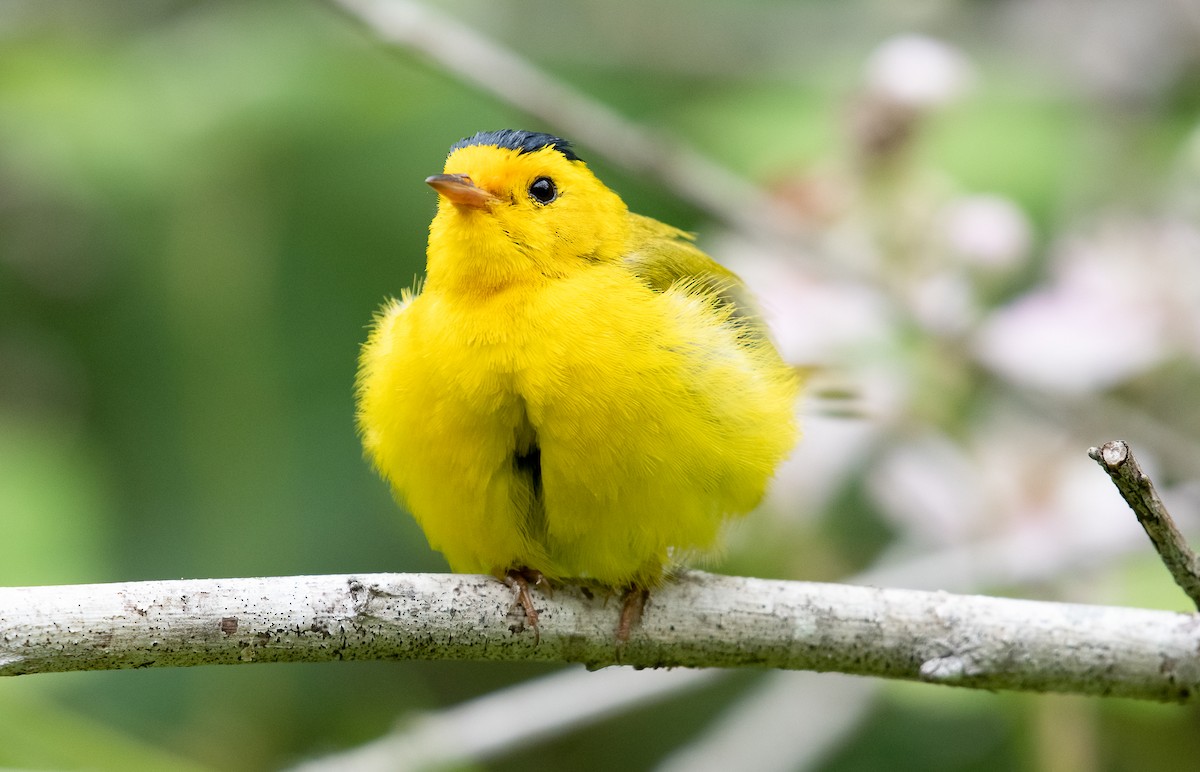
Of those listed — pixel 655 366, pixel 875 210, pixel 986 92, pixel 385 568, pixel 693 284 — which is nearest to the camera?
pixel 655 366

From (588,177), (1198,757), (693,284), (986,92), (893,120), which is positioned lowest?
(1198,757)

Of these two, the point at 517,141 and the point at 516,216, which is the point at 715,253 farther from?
the point at 516,216

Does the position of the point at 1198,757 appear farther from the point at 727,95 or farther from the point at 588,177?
the point at 727,95

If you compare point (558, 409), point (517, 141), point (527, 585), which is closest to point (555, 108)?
point (517, 141)

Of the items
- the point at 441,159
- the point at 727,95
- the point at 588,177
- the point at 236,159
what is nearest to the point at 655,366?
the point at 588,177

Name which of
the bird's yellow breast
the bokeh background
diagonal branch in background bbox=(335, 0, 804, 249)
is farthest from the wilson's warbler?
diagonal branch in background bbox=(335, 0, 804, 249)

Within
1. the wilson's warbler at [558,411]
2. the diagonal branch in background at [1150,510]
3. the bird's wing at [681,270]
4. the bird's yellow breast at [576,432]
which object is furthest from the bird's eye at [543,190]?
the diagonal branch in background at [1150,510]

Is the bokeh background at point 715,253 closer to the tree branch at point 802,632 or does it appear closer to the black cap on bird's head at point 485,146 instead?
the black cap on bird's head at point 485,146
